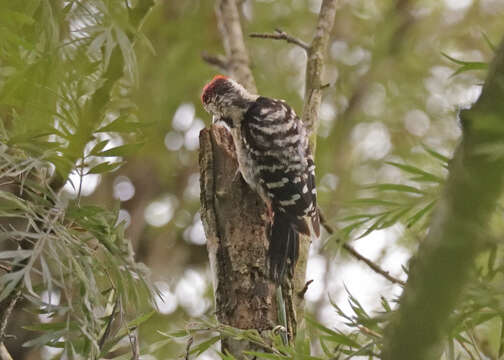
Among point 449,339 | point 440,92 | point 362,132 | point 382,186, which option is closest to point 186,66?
point 362,132

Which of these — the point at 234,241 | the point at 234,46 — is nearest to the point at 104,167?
the point at 234,241

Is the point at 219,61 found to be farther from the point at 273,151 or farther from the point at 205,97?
the point at 273,151

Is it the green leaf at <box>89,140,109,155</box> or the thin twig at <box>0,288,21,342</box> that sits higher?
the green leaf at <box>89,140,109,155</box>

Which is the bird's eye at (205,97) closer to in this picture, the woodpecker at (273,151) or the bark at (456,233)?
the woodpecker at (273,151)

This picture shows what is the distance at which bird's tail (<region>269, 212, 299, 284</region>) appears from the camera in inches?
67.3

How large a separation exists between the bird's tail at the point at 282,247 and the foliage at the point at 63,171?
0.36 m

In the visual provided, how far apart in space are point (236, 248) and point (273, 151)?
1.11 meters

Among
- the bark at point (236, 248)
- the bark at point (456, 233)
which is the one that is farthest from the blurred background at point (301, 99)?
the bark at point (456, 233)

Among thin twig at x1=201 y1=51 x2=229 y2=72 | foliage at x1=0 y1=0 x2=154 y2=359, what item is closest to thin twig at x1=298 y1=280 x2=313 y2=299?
foliage at x1=0 y1=0 x2=154 y2=359

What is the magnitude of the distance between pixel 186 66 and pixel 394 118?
1539 mm

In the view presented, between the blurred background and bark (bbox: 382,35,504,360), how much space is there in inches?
117

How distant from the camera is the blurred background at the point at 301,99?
407cm

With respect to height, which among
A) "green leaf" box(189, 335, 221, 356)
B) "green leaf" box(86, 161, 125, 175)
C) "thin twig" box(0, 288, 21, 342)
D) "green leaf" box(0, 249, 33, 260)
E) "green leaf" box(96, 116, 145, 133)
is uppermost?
"green leaf" box(96, 116, 145, 133)

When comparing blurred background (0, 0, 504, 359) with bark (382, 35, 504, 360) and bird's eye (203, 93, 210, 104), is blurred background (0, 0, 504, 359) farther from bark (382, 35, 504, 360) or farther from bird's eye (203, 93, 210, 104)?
bark (382, 35, 504, 360)
